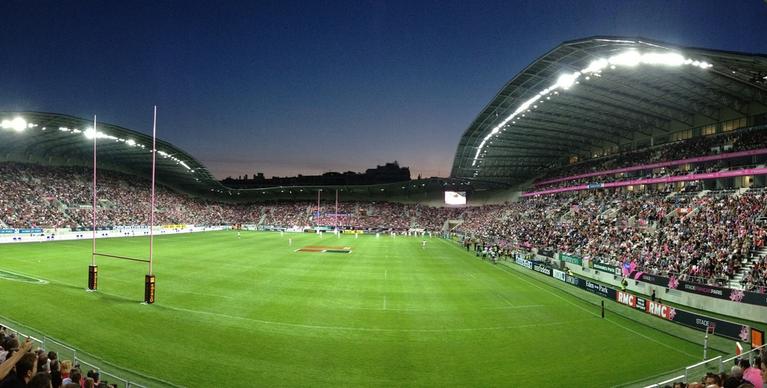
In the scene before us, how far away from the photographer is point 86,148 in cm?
6919

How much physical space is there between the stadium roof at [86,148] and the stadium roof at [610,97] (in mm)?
48772

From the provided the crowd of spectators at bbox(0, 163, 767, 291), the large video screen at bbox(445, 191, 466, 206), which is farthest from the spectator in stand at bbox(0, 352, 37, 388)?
the large video screen at bbox(445, 191, 466, 206)

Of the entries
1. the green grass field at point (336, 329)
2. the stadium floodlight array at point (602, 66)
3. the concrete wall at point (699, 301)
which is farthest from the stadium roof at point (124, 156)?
the concrete wall at point (699, 301)

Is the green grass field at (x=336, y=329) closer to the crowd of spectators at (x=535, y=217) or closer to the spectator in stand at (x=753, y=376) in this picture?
the spectator in stand at (x=753, y=376)

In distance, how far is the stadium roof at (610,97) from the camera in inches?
983

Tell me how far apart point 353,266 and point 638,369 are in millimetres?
23574

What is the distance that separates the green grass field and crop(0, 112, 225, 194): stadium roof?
88.9ft

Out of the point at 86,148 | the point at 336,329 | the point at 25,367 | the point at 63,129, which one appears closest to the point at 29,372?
the point at 25,367

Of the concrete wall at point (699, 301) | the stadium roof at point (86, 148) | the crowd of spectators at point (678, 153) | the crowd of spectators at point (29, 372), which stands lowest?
the concrete wall at point (699, 301)

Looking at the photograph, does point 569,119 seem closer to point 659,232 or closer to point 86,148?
point 659,232

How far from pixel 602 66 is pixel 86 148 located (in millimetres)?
77508

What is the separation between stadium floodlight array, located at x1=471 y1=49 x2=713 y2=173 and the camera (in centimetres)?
2405

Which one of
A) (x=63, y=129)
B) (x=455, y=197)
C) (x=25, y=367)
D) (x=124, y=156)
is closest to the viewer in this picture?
(x=25, y=367)

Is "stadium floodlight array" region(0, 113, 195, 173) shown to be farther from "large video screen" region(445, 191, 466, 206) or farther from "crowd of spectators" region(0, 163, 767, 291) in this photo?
"large video screen" region(445, 191, 466, 206)
